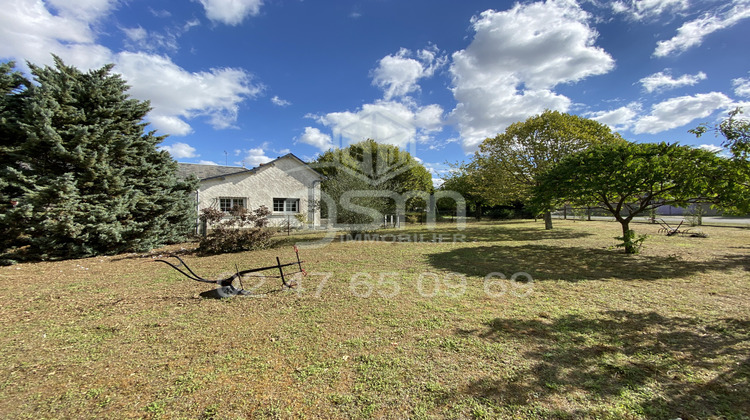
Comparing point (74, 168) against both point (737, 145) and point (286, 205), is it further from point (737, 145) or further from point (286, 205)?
point (737, 145)

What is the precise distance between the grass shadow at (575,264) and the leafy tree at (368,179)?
4.62m

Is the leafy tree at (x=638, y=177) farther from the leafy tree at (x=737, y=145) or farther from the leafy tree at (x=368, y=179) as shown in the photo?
the leafy tree at (x=368, y=179)

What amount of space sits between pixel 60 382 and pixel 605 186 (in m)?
11.2

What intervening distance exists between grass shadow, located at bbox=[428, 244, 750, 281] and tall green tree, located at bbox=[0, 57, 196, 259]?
33.7 feet

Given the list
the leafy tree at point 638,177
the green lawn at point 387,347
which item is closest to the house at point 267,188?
the green lawn at point 387,347

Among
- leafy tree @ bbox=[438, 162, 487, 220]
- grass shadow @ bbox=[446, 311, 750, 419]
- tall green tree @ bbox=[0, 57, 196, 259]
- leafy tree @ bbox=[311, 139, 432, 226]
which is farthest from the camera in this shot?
leafy tree @ bbox=[438, 162, 487, 220]

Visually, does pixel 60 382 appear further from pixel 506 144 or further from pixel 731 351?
pixel 506 144

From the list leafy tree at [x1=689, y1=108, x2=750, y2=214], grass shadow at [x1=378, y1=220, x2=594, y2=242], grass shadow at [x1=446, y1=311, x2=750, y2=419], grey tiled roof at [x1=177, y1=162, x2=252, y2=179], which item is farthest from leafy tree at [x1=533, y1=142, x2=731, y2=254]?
grey tiled roof at [x1=177, y1=162, x2=252, y2=179]

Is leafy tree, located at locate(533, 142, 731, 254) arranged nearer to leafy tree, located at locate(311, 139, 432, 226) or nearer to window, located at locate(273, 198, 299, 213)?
leafy tree, located at locate(311, 139, 432, 226)

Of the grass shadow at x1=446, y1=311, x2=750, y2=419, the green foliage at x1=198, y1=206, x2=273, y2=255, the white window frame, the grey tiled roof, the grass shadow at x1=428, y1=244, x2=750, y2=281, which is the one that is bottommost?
the grass shadow at x1=446, y1=311, x2=750, y2=419

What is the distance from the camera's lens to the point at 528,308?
4105 mm

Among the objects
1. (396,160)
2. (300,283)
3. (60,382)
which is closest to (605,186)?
(300,283)

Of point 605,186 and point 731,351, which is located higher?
point 605,186

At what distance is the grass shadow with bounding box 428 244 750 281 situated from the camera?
5961 millimetres
